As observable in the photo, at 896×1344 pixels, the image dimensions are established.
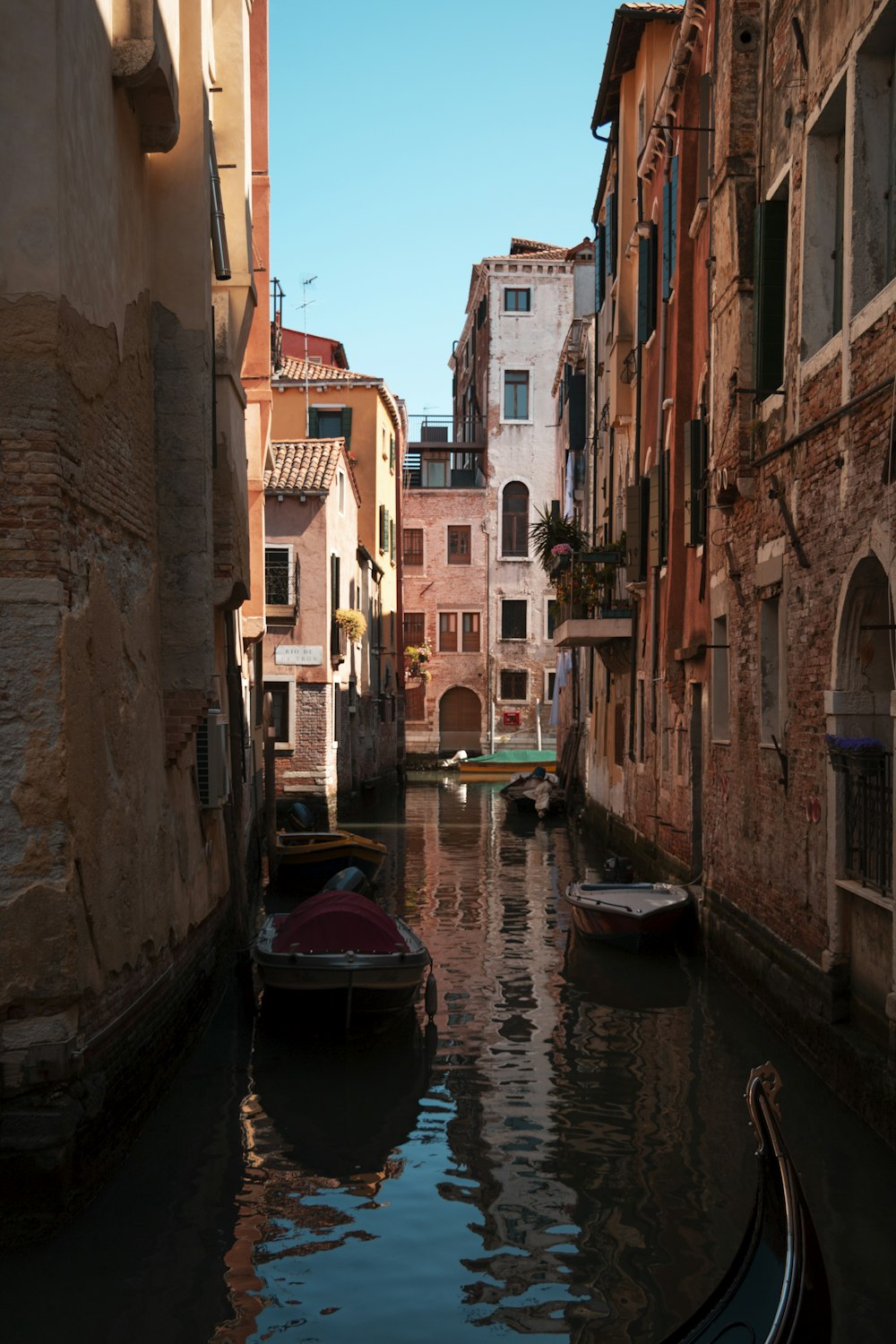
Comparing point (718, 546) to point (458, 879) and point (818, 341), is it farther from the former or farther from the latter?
point (458, 879)

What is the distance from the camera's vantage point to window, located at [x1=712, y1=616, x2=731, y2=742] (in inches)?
479

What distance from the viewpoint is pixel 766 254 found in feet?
31.7

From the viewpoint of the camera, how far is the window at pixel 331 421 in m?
34.8

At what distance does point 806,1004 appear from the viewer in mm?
8367

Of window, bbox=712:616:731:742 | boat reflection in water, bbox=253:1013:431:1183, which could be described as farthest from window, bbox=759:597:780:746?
boat reflection in water, bbox=253:1013:431:1183

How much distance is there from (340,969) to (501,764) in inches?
1134

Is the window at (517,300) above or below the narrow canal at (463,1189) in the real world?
above

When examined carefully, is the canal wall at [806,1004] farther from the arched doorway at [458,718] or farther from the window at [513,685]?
the arched doorway at [458,718]

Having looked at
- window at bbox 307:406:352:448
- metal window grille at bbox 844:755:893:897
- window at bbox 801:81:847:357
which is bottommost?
metal window grille at bbox 844:755:893:897

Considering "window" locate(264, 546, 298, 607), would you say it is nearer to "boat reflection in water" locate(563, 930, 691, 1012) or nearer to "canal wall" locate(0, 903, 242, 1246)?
"boat reflection in water" locate(563, 930, 691, 1012)

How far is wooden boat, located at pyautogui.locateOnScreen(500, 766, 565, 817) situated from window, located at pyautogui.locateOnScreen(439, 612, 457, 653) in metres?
16.0

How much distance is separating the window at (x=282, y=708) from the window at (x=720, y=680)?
13907 mm

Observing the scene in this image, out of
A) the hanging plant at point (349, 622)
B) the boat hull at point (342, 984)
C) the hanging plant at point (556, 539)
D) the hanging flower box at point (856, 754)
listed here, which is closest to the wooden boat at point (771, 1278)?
the hanging flower box at point (856, 754)

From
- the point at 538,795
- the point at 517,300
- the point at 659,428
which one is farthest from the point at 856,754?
the point at 517,300
